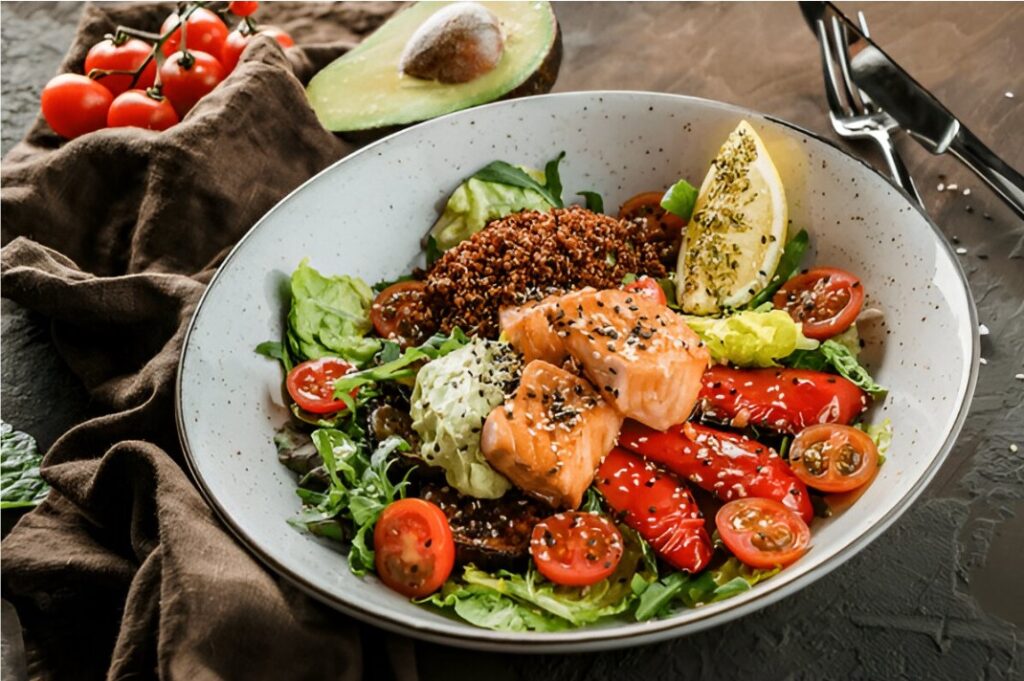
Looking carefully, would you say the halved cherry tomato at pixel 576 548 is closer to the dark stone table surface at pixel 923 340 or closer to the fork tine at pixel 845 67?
the dark stone table surface at pixel 923 340

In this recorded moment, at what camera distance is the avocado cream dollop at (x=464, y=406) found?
8.97 feet

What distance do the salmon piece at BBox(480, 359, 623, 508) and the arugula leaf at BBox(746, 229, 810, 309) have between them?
0.80 metres

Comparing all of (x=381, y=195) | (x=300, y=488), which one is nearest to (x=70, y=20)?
(x=381, y=195)

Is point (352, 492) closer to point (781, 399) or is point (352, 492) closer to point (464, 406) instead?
point (464, 406)

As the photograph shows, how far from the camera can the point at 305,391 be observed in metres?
3.13

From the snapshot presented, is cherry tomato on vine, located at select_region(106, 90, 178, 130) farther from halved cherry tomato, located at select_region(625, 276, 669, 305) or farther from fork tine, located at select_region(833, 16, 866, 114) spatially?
fork tine, located at select_region(833, 16, 866, 114)

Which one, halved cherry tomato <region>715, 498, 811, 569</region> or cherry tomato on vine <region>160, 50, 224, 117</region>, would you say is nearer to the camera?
halved cherry tomato <region>715, 498, 811, 569</region>

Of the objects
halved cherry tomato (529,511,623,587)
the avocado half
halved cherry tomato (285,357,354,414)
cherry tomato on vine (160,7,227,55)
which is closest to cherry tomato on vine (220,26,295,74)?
cherry tomato on vine (160,7,227,55)

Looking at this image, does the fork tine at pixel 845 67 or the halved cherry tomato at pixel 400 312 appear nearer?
the halved cherry tomato at pixel 400 312

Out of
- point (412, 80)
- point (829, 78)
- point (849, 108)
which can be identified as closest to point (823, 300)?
point (849, 108)

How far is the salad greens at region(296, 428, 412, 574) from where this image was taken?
2.69 m

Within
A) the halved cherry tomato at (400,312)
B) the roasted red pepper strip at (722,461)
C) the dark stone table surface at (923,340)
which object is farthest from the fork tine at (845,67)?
the halved cherry tomato at (400,312)

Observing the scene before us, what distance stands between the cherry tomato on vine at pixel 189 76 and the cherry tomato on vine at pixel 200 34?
196mm

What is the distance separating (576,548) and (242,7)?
3.07m
